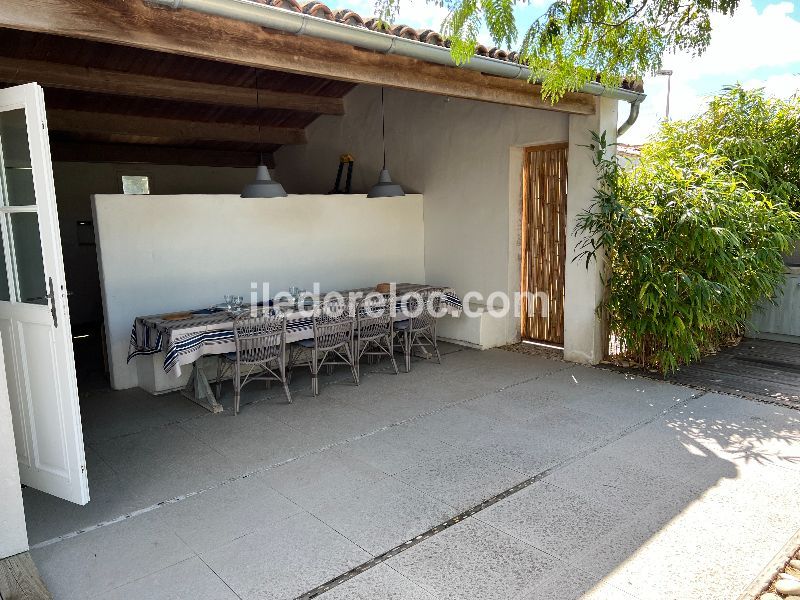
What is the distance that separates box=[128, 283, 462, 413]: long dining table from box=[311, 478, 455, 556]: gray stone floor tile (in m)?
2.02

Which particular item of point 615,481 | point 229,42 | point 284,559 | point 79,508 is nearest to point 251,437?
point 79,508

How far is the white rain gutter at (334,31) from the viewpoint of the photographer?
9.70 feet

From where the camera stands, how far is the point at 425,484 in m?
3.45

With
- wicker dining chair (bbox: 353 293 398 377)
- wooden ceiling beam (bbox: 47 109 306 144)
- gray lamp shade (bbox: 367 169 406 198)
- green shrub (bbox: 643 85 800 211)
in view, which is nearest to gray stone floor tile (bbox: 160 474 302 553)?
wicker dining chair (bbox: 353 293 398 377)

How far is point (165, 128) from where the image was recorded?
8.44 m

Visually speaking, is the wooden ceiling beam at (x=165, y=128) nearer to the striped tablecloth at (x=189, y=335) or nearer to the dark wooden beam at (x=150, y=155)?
the dark wooden beam at (x=150, y=155)

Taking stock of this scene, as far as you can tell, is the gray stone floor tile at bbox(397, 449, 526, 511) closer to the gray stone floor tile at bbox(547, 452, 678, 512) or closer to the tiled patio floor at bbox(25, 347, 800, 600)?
the tiled patio floor at bbox(25, 347, 800, 600)

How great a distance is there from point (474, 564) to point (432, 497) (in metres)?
0.67

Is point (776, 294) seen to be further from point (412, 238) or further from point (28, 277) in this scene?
point (28, 277)

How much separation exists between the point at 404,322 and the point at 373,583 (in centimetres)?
370

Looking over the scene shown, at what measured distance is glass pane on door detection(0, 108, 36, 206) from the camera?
2934 mm

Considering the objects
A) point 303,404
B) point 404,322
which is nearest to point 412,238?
point 404,322

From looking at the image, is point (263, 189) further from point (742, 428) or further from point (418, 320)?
point (742, 428)

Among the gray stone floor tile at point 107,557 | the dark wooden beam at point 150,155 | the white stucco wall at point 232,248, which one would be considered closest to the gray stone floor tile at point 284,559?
the gray stone floor tile at point 107,557
